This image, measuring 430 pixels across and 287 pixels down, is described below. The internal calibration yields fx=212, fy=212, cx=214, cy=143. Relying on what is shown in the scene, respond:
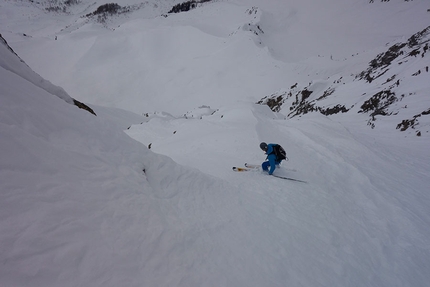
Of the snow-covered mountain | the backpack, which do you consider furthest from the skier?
the snow-covered mountain

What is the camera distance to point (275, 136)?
12477 mm

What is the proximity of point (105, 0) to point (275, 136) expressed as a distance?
10279 centimetres

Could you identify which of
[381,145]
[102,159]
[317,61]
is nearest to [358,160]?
[381,145]

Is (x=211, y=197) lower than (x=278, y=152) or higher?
lower

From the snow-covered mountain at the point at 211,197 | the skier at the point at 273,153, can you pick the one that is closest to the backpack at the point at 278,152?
the skier at the point at 273,153

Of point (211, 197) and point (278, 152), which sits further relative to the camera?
point (278, 152)

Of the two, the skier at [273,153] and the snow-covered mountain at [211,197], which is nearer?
the snow-covered mountain at [211,197]

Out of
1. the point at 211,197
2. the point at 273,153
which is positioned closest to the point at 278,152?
the point at 273,153

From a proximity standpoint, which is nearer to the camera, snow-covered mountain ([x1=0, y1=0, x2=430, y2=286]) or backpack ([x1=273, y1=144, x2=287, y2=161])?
snow-covered mountain ([x1=0, y1=0, x2=430, y2=286])

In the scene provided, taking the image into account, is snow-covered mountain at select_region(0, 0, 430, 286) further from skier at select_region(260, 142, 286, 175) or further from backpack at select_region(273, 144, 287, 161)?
backpack at select_region(273, 144, 287, 161)

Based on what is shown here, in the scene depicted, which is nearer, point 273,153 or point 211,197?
point 211,197

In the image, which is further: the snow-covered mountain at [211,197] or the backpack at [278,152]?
the backpack at [278,152]

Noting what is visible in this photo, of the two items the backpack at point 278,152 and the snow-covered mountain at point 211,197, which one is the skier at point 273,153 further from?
the snow-covered mountain at point 211,197

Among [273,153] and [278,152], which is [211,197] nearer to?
[273,153]
